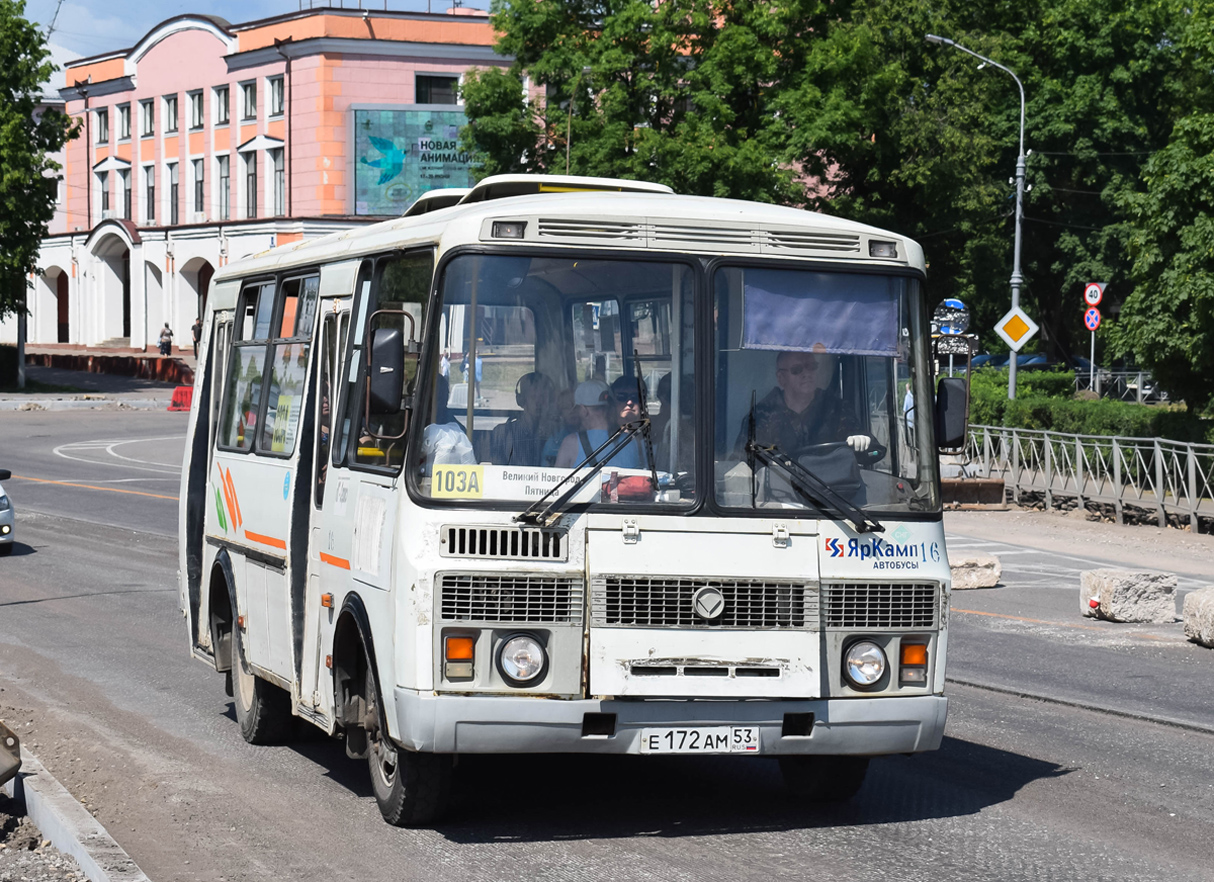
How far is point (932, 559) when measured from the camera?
23.0 feet

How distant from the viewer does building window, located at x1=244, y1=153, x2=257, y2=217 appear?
65625 mm

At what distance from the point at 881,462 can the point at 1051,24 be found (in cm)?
5608

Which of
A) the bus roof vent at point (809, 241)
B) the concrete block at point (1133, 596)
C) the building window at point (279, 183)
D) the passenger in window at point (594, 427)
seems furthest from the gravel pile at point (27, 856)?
the building window at point (279, 183)

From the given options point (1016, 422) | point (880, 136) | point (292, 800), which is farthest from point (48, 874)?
point (880, 136)

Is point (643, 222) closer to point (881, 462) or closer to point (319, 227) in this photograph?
point (881, 462)

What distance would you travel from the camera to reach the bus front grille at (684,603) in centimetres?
661

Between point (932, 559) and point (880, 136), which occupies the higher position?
point (880, 136)

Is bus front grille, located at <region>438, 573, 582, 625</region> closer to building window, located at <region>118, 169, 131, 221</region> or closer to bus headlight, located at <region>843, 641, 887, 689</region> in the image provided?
bus headlight, located at <region>843, 641, 887, 689</region>

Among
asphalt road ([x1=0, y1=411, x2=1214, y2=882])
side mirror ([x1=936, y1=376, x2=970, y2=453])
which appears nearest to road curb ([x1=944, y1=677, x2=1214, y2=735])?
asphalt road ([x1=0, y1=411, x2=1214, y2=882])

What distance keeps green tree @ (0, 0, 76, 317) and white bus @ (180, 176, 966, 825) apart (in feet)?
177

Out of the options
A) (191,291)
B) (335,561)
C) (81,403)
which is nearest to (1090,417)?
(335,561)

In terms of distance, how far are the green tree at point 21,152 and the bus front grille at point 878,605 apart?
180 ft

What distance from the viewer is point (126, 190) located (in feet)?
240

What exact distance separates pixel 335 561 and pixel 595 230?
6.31ft
